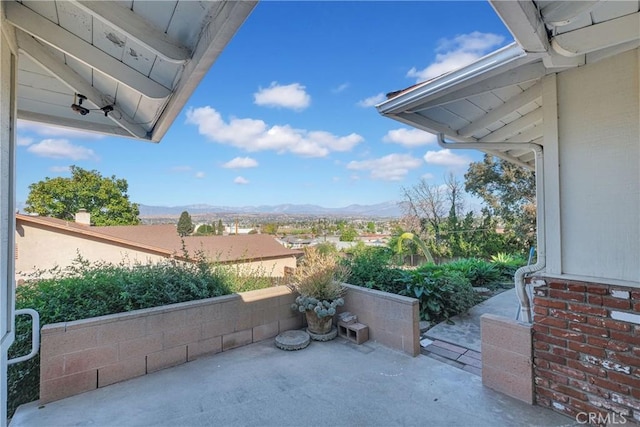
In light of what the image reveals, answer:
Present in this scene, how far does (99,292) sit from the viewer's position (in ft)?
10.3

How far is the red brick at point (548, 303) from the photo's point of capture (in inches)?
89.5

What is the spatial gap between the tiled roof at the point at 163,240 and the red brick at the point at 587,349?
8605 millimetres

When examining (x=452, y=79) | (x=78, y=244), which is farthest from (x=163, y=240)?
(x=452, y=79)

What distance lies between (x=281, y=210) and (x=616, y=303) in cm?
8346

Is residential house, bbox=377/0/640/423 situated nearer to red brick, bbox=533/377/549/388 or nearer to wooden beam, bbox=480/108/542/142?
red brick, bbox=533/377/549/388

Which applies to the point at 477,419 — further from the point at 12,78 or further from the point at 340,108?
the point at 340,108

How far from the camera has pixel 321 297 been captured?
13.3 ft

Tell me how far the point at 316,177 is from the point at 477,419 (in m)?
52.2

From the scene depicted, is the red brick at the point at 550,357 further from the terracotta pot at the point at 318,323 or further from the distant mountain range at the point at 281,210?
the distant mountain range at the point at 281,210

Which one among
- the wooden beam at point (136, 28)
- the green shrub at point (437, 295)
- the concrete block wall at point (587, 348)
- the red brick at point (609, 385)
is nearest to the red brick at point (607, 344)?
the concrete block wall at point (587, 348)

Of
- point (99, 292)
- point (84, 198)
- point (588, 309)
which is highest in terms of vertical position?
Result: point (84, 198)

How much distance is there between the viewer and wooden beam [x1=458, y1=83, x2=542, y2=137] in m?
2.73

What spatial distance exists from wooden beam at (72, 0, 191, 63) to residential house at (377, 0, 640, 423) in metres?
1.97

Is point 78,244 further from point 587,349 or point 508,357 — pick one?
point 587,349
